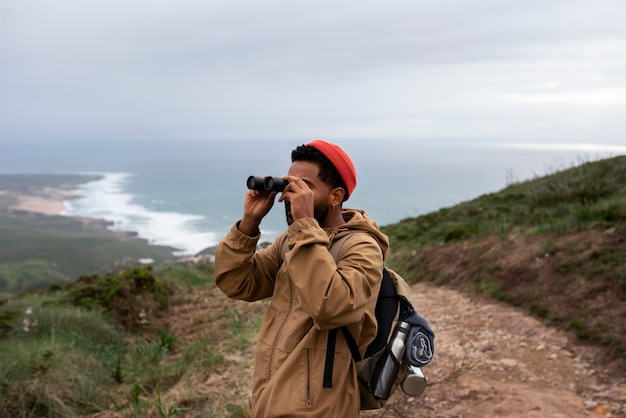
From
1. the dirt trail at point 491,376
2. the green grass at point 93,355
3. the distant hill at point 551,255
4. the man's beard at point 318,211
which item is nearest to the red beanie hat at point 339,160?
the man's beard at point 318,211

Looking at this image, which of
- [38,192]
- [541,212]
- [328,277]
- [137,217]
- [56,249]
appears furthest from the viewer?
[38,192]

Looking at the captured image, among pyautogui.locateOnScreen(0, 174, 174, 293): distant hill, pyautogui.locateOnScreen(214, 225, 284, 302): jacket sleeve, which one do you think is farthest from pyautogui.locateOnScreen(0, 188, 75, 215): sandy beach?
pyautogui.locateOnScreen(214, 225, 284, 302): jacket sleeve

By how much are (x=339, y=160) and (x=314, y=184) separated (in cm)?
14

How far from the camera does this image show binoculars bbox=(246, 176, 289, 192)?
1800 millimetres

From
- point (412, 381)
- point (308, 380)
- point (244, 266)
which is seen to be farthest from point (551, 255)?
point (308, 380)

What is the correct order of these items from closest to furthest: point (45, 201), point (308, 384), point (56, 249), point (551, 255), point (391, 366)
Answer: point (308, 384) → point (391, 366) → point (551, 255) → point (56, 249) → point (45, 201)

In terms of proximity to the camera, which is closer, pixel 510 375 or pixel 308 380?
pixel 308 380

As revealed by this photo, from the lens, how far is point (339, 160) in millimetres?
1928

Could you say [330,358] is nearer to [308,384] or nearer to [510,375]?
[308,384]

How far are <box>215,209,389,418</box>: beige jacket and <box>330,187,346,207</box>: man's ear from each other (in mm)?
94

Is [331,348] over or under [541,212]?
over

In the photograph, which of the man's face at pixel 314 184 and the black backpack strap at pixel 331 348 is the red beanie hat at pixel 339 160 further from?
the black backpack strap at pixel 331 348

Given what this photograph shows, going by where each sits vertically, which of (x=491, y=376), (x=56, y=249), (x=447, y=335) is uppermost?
(x=491, y=376)

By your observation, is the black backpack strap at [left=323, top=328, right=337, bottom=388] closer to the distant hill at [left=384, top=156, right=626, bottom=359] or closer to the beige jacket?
the beige jacket
